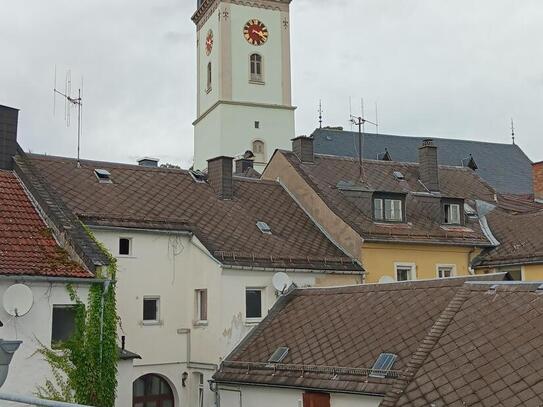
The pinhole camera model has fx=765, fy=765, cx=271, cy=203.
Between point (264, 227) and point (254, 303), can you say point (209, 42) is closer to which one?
point (264, 227)

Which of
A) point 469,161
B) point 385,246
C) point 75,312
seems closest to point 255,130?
point 469,161

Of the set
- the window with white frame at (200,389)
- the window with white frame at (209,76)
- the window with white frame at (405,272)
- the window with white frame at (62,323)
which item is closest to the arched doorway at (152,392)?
the window with white frame at (200,389)

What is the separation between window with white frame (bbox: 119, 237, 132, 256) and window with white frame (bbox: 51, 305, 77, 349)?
4.76m

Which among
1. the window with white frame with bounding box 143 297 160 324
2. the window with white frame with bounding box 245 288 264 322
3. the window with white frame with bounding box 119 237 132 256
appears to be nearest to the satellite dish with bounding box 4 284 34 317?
the window with white frame with bounding box 119 237 132 256

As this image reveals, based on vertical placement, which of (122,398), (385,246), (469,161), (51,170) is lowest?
(122,398)

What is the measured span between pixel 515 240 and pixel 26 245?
1805 centimetres

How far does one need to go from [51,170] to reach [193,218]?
4989mm

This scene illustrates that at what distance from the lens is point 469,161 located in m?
50.2

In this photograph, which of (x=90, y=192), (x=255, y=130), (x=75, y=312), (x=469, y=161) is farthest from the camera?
(x=255, y=130)

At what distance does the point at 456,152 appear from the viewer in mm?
54688

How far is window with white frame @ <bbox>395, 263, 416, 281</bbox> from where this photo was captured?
2792 centimetres

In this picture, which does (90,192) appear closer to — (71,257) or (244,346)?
(71,257)

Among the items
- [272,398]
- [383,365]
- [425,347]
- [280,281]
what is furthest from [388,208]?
[425,347]

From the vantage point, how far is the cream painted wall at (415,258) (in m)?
27.1
